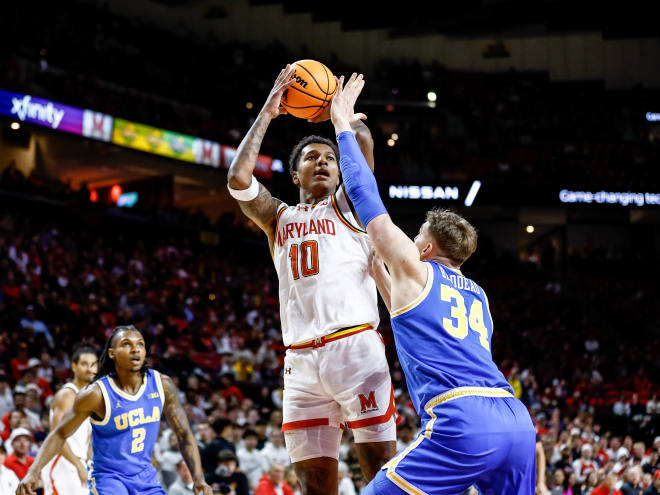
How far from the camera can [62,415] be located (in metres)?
6.67

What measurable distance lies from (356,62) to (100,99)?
43.7ft

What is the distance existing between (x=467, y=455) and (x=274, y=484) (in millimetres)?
6568

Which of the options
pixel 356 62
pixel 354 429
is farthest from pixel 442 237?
pixel 356 62

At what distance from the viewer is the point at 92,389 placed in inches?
213

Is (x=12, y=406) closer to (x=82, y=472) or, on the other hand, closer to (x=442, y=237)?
(x=82, y=472)

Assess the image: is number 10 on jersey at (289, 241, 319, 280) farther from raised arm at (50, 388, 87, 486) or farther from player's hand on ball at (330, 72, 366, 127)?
raised arm at (50, 388, 87, 486)

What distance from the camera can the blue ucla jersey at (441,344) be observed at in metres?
3.44

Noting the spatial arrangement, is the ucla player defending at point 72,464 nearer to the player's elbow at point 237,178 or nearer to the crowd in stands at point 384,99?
the player's elbow at point 237,178

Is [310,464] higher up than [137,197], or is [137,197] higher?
[137,197]

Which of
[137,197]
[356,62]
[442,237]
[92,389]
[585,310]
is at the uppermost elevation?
[356,62]

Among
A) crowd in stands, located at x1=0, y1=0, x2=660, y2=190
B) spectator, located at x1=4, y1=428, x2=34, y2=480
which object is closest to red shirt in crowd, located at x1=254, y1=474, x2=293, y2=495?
spectator, located at x1=4, y1=428, x2=34, y2=480

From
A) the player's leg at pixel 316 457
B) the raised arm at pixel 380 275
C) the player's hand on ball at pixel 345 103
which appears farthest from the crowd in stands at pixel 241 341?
the player's hand on ball at pixel 345 103

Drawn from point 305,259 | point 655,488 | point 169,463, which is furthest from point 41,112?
point 305,259

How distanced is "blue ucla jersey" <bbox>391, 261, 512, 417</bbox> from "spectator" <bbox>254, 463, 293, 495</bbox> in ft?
20.3
